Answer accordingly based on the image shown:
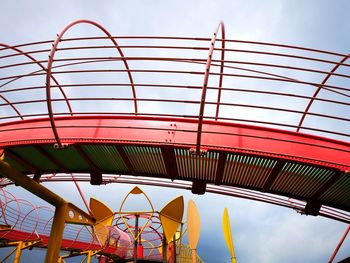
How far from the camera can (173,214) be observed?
1151cm

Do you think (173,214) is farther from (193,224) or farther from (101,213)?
(101,213)

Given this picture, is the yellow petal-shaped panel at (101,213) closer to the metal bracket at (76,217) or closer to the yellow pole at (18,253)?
the metal bracket at (76,217)

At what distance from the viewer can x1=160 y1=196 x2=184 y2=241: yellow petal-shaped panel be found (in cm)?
1141

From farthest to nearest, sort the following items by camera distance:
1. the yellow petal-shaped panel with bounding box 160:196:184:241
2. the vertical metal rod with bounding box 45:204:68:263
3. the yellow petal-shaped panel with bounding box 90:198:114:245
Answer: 1. the yellow petal-shaped panel with bounding box 160:196:184:241
2. the yellow petal-shaped panel with bounding box 90:198:114:245
3. the vertical metal rod with bounding box 45:204:68:263

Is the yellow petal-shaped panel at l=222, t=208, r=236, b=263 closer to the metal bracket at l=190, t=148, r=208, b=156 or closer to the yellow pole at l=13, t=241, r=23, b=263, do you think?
the metal bracket at l=190, t=148, r=208, b=156

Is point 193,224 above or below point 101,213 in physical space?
below

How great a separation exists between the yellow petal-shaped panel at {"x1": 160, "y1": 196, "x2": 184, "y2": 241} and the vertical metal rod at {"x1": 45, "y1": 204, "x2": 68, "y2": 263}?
22.2ft

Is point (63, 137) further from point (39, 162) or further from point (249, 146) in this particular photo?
point (249, 146)

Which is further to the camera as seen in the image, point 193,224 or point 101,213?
point 101,213

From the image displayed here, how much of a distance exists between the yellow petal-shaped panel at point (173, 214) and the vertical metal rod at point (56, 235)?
6.77 m

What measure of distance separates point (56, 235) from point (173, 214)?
23.2 feet

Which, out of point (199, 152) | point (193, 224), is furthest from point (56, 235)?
point (193, 224)

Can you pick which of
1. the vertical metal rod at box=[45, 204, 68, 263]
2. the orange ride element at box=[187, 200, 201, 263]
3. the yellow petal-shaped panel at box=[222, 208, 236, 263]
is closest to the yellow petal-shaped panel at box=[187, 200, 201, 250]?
the orange ride element at box=[187, 200, 201, 263]

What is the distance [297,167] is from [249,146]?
1.02 meters
